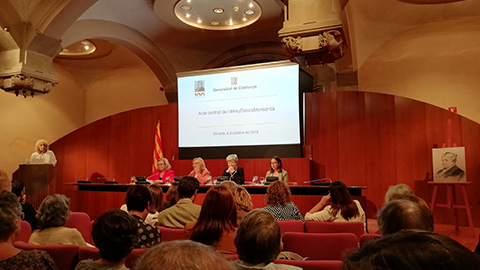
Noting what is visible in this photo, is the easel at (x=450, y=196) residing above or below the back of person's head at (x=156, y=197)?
below

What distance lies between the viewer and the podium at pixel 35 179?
711 centimetres

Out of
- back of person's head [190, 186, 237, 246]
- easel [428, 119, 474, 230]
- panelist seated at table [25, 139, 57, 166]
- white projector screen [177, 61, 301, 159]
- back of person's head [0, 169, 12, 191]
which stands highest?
white projector screen [177, 61, 301, 159]

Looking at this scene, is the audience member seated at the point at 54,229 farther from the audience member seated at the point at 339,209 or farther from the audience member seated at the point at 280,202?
the audience member seated at the point at 339,209

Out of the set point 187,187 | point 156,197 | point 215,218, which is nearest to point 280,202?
point 187,187

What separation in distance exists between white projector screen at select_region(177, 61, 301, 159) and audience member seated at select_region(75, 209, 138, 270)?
6054 millimetres

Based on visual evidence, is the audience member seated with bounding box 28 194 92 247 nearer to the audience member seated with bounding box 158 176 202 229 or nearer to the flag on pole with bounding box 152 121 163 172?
the audience member seated with bounding box 158 176 202 229

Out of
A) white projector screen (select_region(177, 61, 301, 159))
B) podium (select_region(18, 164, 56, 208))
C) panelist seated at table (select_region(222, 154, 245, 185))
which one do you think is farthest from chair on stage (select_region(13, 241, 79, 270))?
white projector screen (select_region(177, 61, 301, 159))

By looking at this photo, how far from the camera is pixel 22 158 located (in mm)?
10375

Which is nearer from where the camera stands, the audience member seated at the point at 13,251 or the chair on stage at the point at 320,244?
the audience member seated at the point at 13,251

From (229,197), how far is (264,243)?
2.74ft

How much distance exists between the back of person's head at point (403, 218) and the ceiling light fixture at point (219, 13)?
21.4 ft

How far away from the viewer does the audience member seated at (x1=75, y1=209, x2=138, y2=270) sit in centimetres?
176

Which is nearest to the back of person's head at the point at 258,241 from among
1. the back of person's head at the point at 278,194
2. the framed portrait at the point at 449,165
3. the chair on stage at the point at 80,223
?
the back of person's head at the point at 278,194

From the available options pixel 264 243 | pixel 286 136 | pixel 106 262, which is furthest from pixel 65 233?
pixel 286 136
